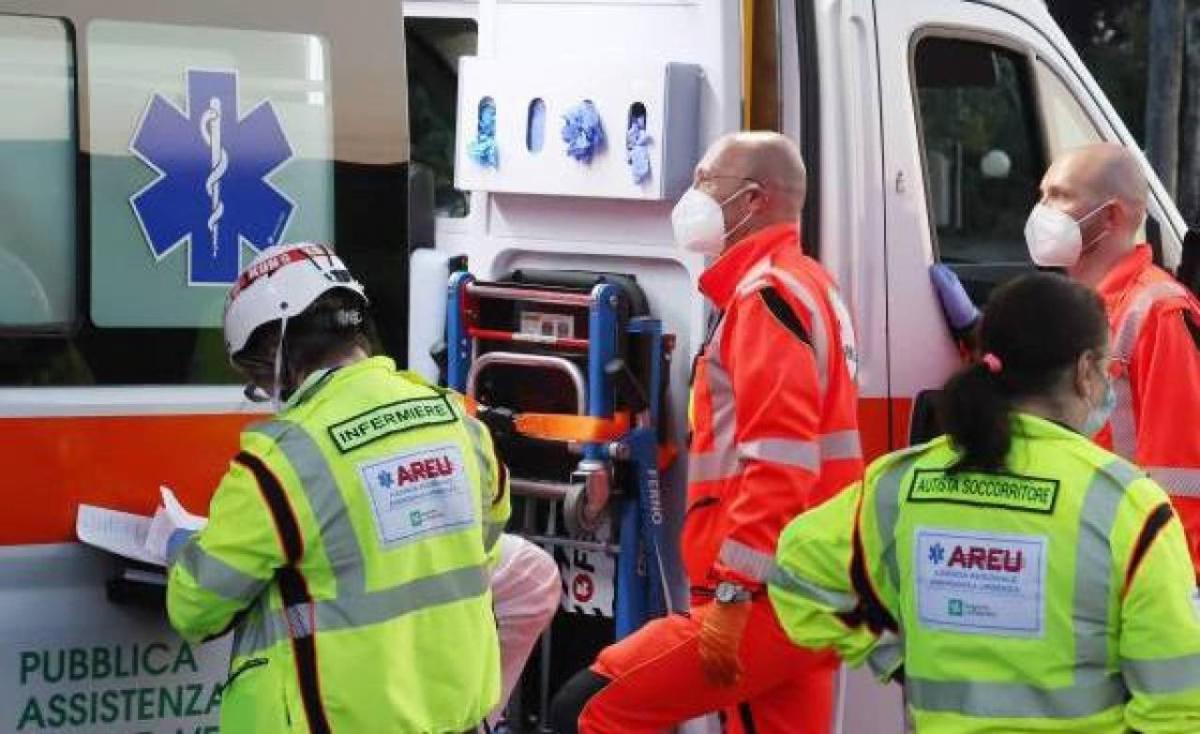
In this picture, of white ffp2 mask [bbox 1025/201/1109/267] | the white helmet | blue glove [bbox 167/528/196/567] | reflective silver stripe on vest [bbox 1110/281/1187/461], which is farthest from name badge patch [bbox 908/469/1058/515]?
white ffp2 mask [bbox 1025/201/1109/267]

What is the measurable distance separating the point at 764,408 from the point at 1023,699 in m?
1.48

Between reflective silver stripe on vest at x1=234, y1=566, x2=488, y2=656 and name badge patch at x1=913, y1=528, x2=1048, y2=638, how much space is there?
76 centimetres

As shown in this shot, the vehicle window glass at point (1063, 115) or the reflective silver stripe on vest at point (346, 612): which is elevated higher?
the vehicle window glass at point (1063, 115)

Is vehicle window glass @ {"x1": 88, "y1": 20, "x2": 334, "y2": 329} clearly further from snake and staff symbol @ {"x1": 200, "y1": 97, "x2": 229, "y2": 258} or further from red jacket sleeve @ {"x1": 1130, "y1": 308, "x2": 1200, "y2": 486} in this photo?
red jacket sleeve @ {"x1": 1130, "y1": 308, "x2": 1200, "y2": 486}

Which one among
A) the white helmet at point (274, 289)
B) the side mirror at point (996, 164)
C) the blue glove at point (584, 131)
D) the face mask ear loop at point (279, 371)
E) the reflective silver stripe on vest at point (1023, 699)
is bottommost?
the reflective silver stripe on vest at point (1023, 699)

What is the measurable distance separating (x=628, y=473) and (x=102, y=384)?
5.62 feet

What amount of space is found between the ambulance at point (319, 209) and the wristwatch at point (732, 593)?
0.80 meters

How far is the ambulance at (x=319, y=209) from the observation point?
4000mm

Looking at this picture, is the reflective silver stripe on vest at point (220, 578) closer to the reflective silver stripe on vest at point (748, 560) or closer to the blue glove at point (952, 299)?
the reflective silver stripe on vest at point (748, 560)

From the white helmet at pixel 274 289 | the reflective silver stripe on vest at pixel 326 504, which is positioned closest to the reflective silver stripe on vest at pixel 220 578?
the reflective silver stripe on vest at pixel 326 504

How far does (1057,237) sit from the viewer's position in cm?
517

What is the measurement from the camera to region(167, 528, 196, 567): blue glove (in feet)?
12.6

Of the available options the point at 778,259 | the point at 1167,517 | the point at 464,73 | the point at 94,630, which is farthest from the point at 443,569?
the point at 464,73

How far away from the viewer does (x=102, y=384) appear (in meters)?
4.08
